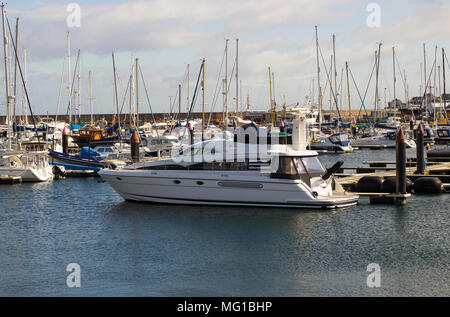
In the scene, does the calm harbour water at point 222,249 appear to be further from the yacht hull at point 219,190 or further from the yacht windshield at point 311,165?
the yacht windshield at point 311,165

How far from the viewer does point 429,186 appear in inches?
1268

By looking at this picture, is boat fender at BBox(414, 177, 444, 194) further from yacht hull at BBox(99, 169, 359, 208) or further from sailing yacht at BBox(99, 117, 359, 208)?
yacht hull at BBox(99, 169, 359, 208)

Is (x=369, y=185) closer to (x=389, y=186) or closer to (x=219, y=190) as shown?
(x=389, y=186)

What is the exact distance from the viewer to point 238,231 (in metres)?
25.2

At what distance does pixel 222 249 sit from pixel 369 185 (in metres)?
12.2

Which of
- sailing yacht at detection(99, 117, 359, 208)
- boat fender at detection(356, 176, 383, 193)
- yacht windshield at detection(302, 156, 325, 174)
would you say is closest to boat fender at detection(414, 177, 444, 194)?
boat fender at detection(356, 176, 383, 193)

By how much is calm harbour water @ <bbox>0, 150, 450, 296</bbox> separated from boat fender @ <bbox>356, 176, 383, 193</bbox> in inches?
77.7

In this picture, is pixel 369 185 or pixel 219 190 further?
pixel 369 185

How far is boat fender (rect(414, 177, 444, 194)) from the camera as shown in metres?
32.2

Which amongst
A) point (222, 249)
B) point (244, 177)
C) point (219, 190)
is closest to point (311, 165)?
point (244, 177)

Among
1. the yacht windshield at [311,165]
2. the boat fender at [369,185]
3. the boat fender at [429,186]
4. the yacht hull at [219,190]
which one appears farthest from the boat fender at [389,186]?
the yacht windshield at [311,165]

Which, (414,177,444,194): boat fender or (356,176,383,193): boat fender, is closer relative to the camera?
(414,177,444,194): boat fender
